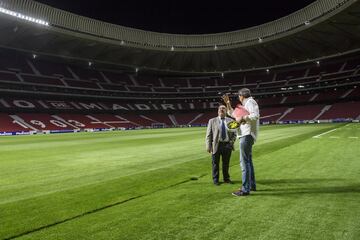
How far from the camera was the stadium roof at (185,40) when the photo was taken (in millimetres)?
54125

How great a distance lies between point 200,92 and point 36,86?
43.6 meters

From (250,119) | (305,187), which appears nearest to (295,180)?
(305,187)

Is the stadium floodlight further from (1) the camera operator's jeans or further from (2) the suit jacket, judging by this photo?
(1) the camera operator's jeans

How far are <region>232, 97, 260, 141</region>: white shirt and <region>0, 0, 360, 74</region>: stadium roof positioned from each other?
160 feet

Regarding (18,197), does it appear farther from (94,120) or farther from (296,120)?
(296,120)

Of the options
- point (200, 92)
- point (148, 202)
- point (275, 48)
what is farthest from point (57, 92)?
point (148, 202)

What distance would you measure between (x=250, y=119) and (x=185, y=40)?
7606 centimetres

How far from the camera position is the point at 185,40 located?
80.0 meters

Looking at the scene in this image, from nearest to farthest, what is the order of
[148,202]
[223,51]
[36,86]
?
[148,202] → [36,86] → [223,51]

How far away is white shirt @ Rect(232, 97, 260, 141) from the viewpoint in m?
6.57

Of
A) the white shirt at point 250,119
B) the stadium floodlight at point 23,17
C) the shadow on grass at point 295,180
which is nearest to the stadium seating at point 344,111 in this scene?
the stadium floodlight at point 23,17

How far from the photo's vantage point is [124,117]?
74.4 m

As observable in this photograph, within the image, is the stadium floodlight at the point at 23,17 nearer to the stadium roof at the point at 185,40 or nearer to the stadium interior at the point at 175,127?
the stadium roof at the point at 185,40

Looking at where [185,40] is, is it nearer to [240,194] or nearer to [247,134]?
[247,134]
